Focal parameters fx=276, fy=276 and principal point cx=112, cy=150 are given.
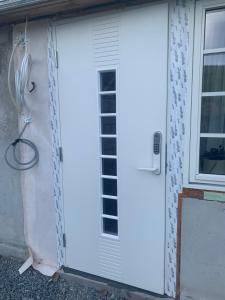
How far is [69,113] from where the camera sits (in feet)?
7.97

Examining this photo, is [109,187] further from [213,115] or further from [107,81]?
[213,115]

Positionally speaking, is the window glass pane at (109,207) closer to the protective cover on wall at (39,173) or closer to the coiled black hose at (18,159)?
the protective cover on wall at (39,173)

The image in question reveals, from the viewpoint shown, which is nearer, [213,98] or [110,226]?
[213,98]

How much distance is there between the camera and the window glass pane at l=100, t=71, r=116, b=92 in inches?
87.7

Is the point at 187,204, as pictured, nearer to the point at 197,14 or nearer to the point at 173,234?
the point at 173,234

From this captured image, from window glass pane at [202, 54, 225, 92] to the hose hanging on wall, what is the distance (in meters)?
1.51

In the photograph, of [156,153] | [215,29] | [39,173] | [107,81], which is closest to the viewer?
[215,29]

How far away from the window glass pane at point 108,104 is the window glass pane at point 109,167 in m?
0.41

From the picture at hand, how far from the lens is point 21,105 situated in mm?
2586

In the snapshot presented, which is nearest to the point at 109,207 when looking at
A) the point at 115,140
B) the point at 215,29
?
the point at 115,140

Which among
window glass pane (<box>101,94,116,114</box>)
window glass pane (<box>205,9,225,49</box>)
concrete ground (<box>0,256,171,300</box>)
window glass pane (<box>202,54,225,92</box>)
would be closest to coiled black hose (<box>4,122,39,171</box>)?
window glass pane (<box>101,94,116,114</box>)

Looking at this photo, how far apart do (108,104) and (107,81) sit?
0.61ft

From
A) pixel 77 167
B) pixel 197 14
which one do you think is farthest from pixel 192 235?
pixel 197 14

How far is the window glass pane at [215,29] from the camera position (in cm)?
181
